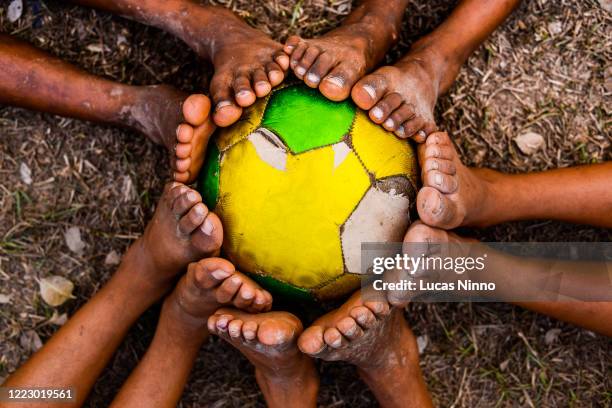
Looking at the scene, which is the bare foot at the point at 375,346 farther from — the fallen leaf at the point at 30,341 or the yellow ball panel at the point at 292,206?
the fallen leaf at the point at 30,341

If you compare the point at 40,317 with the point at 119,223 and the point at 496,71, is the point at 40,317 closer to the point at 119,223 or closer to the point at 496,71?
the point at 119,223

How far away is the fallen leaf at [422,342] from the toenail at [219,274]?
1.05 metres

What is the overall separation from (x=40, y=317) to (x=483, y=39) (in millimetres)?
2126

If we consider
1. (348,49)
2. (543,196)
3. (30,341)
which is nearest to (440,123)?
(543,196)

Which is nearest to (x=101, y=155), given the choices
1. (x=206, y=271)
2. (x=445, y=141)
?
(x=206, y=271)

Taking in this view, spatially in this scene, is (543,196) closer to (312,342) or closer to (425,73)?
(425,73)

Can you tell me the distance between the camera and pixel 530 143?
3.00 meters

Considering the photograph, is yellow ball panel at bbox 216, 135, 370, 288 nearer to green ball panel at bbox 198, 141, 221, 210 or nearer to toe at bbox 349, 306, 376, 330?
green ball panel at bbox 198, 141, 221, 210

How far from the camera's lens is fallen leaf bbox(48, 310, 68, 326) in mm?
3006

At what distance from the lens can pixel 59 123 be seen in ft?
9.92

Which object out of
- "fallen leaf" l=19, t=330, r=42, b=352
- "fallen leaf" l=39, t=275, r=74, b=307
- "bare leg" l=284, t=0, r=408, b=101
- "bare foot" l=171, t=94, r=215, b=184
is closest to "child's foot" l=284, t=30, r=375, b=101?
"bare leg" l=284, t=0, r=408, b=101

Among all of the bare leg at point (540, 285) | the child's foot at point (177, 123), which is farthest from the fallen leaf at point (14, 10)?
the bare leg at point (540, 285)

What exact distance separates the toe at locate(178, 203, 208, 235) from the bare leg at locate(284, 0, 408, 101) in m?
0.54

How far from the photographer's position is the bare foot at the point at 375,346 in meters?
2.29
